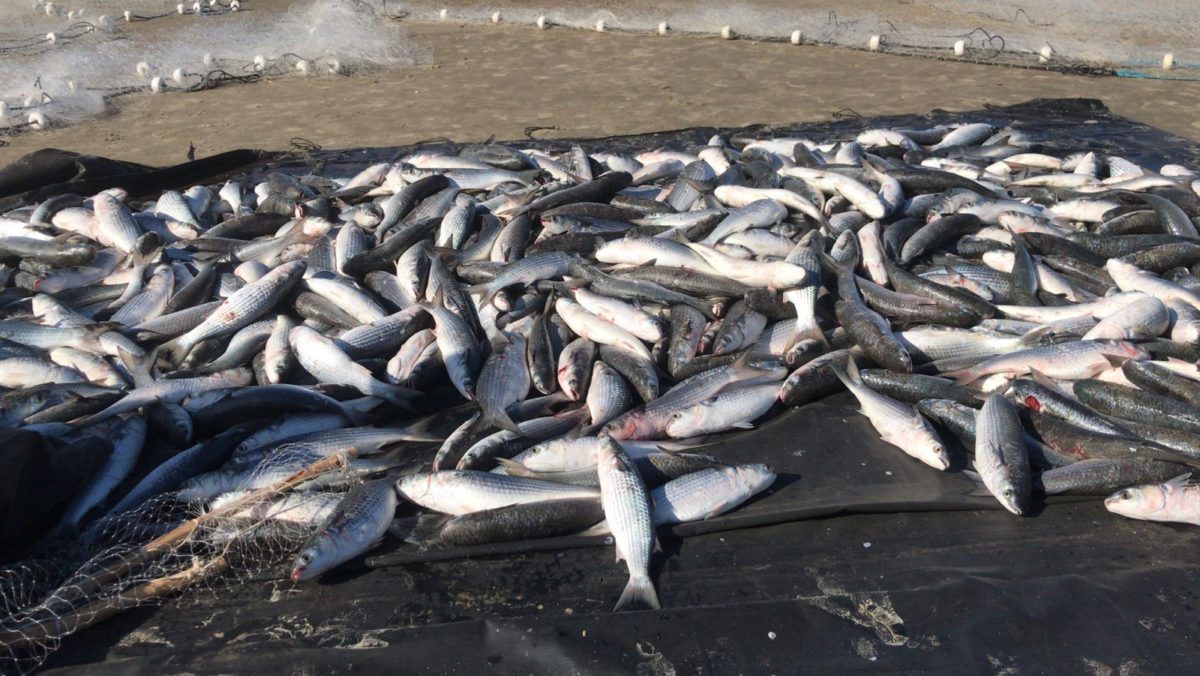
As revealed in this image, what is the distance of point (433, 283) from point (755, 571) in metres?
2.55

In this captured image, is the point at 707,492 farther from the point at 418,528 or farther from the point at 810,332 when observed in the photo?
the point at 810,332

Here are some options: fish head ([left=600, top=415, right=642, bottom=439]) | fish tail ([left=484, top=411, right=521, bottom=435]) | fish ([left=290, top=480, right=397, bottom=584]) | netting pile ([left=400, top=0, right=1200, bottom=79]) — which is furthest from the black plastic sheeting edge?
netting pile ([left=400, top=0, right=1200, bottom=79])

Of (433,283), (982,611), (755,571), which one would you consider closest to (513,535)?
(755,571)

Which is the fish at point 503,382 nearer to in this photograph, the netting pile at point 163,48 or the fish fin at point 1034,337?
the fish fin at point 1034,337

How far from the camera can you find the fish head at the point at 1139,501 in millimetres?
3041

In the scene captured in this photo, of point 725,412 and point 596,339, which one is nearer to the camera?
point 725,412

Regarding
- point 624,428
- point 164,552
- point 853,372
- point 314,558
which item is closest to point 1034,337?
point 853,372

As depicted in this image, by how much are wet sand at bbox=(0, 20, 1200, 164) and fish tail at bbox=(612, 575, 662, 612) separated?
765cm

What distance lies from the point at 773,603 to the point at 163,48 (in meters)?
15.7

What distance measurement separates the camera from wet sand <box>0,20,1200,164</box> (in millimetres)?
9898

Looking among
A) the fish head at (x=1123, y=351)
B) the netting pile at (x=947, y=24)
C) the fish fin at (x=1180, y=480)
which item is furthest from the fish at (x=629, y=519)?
the netting pile at (x=947, y=24)

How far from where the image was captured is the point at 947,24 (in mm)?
15664

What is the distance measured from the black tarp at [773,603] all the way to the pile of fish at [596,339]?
123 millimetres

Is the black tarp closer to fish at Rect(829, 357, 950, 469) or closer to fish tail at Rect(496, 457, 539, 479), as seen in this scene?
fish at Rect(829, 357, 950, 469)
